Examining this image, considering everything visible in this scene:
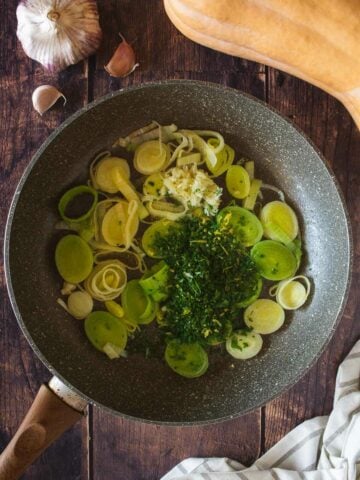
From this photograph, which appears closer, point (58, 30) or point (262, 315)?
point (58, 30)

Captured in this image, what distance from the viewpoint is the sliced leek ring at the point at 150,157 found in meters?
1.40

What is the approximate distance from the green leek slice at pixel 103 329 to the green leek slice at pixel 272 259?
0.30 meters

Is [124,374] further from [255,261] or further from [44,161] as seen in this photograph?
[44,161]

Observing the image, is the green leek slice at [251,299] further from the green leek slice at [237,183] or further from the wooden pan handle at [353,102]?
the wooden pan handle at [353,102]

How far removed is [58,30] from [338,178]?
611mm

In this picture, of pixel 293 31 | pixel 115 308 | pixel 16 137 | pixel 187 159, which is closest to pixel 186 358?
pixel 115 308

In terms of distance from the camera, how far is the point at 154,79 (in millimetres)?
1380

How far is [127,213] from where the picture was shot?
1.40 m

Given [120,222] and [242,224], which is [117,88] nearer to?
[120,222]

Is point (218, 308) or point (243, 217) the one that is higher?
point (243, 217)

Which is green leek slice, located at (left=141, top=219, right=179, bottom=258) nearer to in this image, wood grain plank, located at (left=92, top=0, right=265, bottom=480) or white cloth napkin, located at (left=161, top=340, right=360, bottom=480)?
wood grain plank, located at (left=92, top=0, right=265, bottom=480)

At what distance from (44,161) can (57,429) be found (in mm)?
490

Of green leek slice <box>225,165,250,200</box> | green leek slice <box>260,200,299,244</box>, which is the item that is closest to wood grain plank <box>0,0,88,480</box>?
green leek slice <box>225,165,250,200</box>

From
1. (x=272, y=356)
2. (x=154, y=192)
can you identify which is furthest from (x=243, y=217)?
(x=272, y=356)
